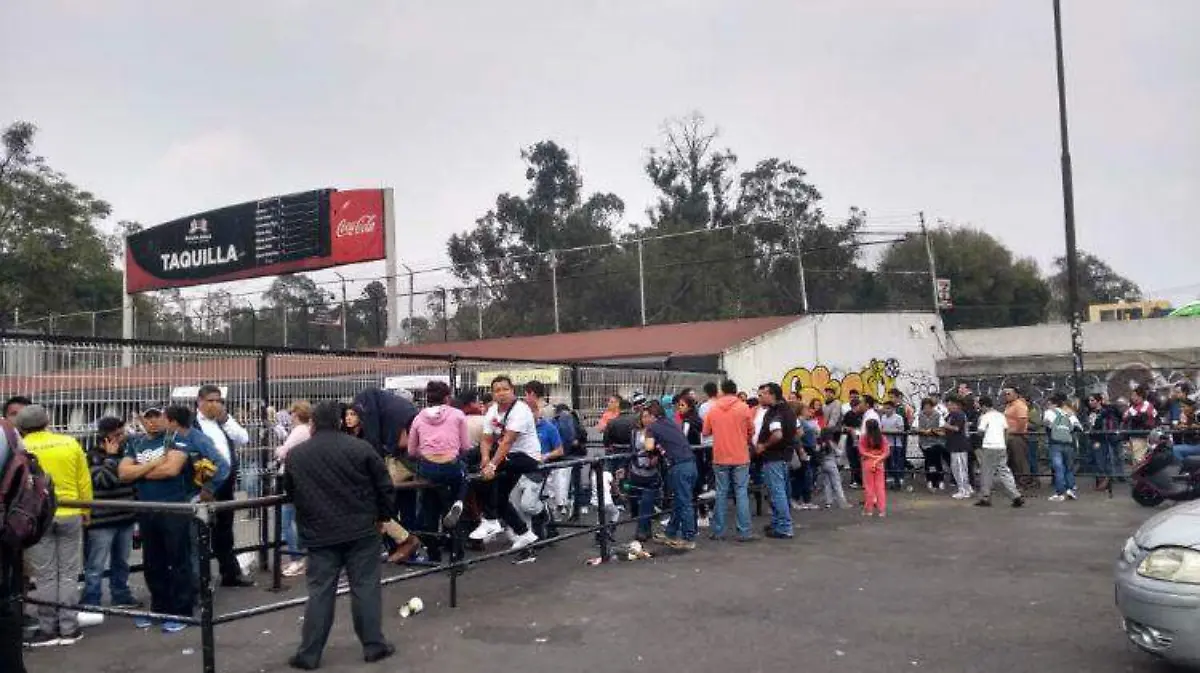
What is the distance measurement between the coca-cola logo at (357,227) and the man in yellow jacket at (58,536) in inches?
873

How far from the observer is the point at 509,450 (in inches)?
374

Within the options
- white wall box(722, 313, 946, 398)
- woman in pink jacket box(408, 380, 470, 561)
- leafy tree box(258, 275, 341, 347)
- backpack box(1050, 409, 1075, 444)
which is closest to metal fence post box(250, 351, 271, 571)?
woman in pink jacket box(408, 380, 470, 561)

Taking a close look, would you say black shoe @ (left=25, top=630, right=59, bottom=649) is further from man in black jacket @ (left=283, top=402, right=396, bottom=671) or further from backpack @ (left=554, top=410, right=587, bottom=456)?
backpack @ (left=554, top=410, right=587, bottom=456)

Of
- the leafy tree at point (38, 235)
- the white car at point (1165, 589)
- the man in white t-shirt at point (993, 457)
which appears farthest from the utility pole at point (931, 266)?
the leafy tree at point (38, 235)

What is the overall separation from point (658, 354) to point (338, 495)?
60.3 ft

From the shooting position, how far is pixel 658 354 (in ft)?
80.1

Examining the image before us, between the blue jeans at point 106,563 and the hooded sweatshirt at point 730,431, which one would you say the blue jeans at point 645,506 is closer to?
the hooded sweatshirt at point 730,431

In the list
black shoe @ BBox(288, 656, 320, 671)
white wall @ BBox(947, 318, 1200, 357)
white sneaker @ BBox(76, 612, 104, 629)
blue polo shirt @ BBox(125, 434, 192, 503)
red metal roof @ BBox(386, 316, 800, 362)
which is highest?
red metal roof @ BBox(386, 316, 800, 362)

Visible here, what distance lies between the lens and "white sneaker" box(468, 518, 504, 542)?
9.84 metres

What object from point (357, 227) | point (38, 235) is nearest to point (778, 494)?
point (357, 227)

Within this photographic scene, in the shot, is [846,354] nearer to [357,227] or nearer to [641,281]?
[641,281]

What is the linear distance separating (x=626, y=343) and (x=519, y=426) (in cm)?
1739

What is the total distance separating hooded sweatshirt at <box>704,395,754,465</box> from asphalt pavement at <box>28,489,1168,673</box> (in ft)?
3.47

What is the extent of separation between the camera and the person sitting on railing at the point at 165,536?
7582 mm
